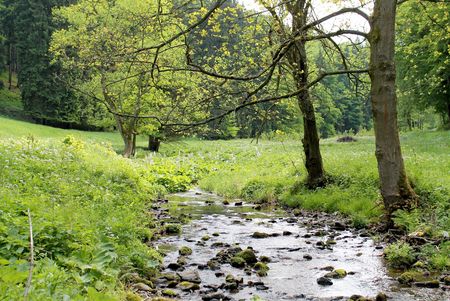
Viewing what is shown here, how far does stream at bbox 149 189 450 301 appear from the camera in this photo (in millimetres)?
6234

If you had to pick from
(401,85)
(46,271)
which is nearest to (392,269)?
(46,271)

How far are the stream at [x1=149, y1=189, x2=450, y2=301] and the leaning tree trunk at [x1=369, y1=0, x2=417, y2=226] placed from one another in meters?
1.19

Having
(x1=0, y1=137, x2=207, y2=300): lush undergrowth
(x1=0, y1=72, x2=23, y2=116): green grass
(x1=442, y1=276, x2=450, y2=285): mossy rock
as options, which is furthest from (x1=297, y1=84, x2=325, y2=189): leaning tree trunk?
(x1=0, y1=72, x2=23, y2=116): green grass

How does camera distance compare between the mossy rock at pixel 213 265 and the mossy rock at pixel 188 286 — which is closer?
the mossy rock at pixel 188 286

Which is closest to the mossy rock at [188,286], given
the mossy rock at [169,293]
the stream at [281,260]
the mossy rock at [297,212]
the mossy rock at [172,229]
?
the stream at [281,260]

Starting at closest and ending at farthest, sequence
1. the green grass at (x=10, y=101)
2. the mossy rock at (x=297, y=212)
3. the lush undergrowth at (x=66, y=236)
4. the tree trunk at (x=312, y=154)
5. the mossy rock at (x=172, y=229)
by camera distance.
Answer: the lush undergrowth at (x=66, y=236) → the mossy rock at (x=172, y=229) → the mossy rock at (x=297, y=212) → the tree trunk at (x=312, y=154) → the green grass at (x=10, y=101)

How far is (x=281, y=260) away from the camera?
8.05 meters

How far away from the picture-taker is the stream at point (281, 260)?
623 cm

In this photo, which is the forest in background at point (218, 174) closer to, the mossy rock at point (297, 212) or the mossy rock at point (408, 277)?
the mossy rock at point (408, 277)

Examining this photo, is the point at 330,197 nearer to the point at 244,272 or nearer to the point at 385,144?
the point at 385,144

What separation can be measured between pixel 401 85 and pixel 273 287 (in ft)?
120

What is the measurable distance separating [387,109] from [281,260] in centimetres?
405

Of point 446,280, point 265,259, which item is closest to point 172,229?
point 265,259

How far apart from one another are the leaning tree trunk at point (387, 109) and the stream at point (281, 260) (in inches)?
47.0
